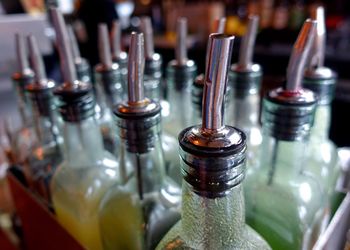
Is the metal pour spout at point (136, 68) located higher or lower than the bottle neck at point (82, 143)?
higher

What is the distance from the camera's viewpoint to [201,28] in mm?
2066

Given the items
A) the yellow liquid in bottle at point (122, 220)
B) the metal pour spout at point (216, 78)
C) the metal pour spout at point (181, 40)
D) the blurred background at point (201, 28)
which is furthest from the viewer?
the blurred background at point (201, 28)

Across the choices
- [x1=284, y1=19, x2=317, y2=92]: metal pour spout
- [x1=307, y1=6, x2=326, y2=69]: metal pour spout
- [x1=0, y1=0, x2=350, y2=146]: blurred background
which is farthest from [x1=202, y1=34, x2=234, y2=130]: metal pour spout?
[x1=0, y1=0, x2=350, y2=146]: blurred background

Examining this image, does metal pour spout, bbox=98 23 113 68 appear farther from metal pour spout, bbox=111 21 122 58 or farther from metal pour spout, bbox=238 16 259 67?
metal pour spout, bbox=238 16 259 67

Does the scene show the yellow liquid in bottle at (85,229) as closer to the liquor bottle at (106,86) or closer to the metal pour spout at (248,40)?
the liquor bottle at (106,86)

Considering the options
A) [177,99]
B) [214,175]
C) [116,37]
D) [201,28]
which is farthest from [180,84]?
[201,28]

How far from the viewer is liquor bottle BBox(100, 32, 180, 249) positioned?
290mm

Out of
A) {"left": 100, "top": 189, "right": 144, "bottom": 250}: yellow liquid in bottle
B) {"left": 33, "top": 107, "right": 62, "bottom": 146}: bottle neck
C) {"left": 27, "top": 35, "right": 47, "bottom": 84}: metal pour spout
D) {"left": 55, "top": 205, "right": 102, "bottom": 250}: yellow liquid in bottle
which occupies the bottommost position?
{"left": 55, "top": 205, "right": 102, "bottom": 250}: yellow liquid in bottle

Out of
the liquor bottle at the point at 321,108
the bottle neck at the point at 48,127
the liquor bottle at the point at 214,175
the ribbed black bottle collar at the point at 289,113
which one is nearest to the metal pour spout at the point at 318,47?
the liquor bottle at the point at 321,108

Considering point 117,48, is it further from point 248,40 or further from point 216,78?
point 216,78

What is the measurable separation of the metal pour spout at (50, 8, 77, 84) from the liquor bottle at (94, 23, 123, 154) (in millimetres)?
79

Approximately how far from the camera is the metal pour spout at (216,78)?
0.20 m

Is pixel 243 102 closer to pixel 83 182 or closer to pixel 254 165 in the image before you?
pixel 254 165

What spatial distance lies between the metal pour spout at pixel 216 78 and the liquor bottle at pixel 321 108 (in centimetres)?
Answer: 19
